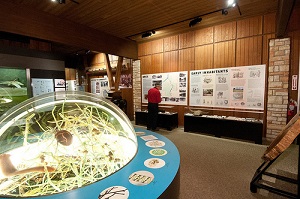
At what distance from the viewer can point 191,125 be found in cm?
559

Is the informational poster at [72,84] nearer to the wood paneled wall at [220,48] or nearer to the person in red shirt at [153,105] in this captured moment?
the wood paneled wall at [220,48]

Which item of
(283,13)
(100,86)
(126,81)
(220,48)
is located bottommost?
(100,86)

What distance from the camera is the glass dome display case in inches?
42.0

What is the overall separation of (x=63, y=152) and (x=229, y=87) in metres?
5.30

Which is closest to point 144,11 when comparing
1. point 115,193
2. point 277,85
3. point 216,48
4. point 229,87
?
point 216,48

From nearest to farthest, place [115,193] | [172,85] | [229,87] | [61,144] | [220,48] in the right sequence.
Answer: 1. [115,193]
2. [61,144]
3. [229,87]
4. [220,48]
5. [172,85]

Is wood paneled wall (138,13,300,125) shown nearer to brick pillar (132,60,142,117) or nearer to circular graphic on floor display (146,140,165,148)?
brick pillar (132,60,142,117)

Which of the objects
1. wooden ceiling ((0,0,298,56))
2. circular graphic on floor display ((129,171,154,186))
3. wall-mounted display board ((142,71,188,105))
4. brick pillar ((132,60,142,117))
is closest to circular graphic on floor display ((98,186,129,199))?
circular graphic on floor display ((129,171,154,186))

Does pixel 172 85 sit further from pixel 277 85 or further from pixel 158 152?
pixel 158 152

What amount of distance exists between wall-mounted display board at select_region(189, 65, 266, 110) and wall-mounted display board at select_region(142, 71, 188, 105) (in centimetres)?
33

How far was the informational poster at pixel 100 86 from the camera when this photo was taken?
9.30 m

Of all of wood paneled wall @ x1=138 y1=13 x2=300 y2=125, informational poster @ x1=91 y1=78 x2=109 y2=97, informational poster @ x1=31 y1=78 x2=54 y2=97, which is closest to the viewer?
informational poster @ x1=31 y1=78 x2=54 y2=97

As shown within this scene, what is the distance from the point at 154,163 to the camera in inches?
53.8

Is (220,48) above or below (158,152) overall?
above
